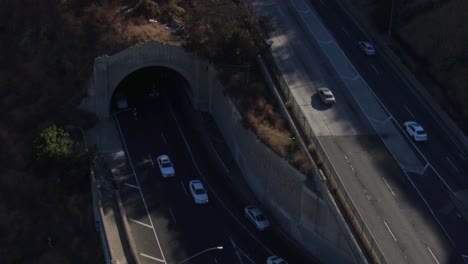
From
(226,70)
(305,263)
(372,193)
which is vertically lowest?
(305,263)

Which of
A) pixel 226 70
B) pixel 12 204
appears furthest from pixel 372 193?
pixel 12 204

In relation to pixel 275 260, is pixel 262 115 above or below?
above

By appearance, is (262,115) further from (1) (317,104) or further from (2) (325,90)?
(2) (325,90)

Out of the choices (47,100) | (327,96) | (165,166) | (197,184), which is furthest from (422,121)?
(47,100)

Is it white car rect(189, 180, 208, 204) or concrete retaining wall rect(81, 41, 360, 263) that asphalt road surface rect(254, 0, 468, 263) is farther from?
white car rect(189, 180, 208, 204)

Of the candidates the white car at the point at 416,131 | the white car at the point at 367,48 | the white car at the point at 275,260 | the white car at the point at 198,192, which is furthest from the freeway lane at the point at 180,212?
the white car at the point at 367,48

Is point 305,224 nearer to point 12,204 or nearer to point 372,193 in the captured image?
point 372,193

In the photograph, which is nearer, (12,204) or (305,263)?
(305,263)
